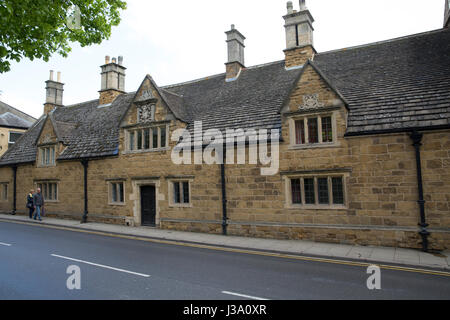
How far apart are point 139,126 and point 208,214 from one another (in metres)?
6.36

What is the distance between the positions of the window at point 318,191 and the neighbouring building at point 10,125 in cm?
2862

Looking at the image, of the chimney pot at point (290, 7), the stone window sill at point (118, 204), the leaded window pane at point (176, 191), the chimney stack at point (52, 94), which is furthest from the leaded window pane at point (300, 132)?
the chimney stack at point (52, 94)

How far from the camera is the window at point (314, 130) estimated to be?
453 inches

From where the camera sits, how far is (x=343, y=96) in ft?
40.5

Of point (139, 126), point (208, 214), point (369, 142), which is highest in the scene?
point (139, 126)

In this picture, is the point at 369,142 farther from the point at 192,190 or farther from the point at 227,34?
the point at 227,34

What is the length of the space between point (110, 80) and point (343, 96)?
1762cm

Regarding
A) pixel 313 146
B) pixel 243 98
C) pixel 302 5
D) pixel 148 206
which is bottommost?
pixel 148 206

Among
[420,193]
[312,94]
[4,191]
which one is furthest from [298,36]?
[4,191]

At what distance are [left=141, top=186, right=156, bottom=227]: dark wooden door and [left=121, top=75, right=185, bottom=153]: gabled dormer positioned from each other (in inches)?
86.0

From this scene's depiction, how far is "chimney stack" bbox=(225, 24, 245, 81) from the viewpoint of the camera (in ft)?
61.1

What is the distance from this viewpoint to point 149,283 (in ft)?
23.0

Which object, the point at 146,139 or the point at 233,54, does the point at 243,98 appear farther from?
the point at 146,139
